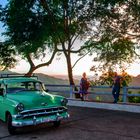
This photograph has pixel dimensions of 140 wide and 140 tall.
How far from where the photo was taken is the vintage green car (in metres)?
10.5

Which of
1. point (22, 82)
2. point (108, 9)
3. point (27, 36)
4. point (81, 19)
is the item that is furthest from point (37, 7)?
point (22, 82)

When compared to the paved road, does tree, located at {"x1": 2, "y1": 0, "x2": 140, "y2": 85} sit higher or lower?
higher

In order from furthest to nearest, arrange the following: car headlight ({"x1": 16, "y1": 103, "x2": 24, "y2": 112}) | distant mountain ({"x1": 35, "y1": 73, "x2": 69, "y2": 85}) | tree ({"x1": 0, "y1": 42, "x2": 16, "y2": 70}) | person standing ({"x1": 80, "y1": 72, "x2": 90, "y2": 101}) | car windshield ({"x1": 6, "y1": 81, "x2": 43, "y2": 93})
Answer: tree ({"x1": 0, "y1": 42, "x2": 16, "y2": 70}) < distant mountain ({"x1": 35, "y1": 73, "x2": 69, "y2": 85}) < person standing ({"x1": 80, "y1": 72, "x2": 90, "y2": 101}) < car windshield ({"x1": 6, "y1": 81, "x2": 43, "y2": 93}) < car headlight ({"x1": 16, "y1": 103, "x2": 24, "y2": 112})

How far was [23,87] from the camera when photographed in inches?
480

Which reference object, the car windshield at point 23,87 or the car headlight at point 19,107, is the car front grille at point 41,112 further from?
the car windshield at point 23,87

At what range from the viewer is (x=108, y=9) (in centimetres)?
2378

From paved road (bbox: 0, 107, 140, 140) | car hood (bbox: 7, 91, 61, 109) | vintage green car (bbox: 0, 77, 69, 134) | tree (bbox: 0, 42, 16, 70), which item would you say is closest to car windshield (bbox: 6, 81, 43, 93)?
vintage green car (bbox: 0, 77, 69, 134)

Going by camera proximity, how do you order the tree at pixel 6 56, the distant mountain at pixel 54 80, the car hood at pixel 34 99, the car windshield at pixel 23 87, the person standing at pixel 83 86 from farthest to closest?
1. the tree at pixel 6 56
2. the distant mountain at pixel 54 80
3. the person standing at pixel 83 86
4. the car windshield at pixel 23 87
5. the car hood at pixel 34 99

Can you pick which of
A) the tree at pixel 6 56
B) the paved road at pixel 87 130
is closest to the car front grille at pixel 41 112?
the paved road at pixel 87 130

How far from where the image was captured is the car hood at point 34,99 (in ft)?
35.1

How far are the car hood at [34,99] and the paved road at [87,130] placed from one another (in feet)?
3.34

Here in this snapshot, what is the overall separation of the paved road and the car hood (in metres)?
1.02

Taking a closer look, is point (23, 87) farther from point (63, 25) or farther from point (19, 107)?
point (63, 25)

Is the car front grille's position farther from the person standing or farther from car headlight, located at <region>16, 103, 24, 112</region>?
the person standing
